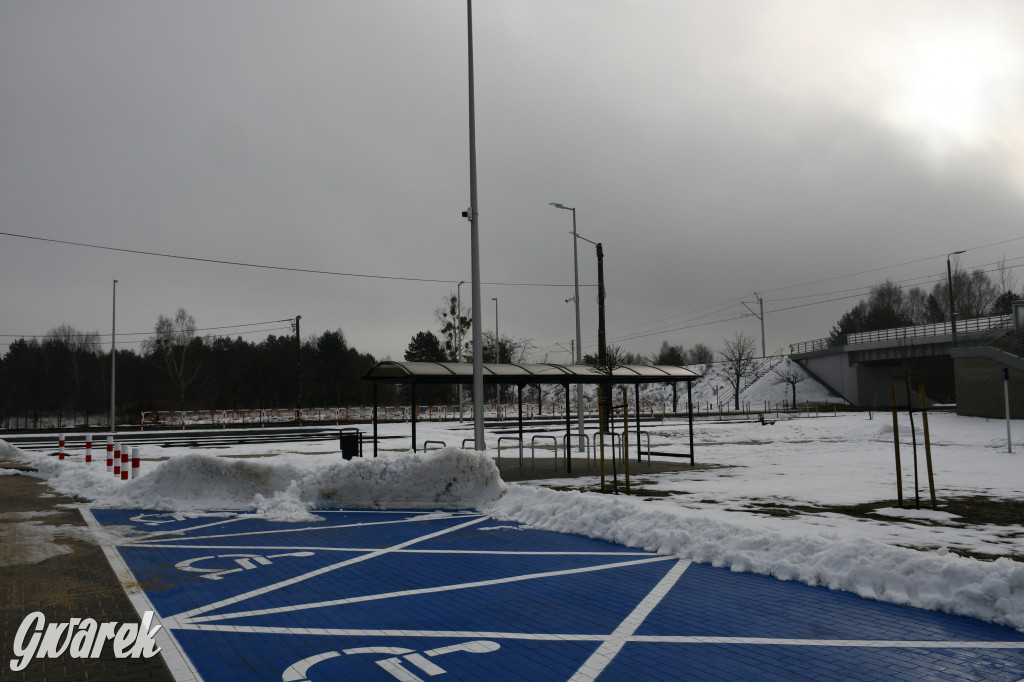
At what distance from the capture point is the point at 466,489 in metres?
12.3

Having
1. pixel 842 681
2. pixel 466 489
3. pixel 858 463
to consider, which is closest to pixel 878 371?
pixel 858 463

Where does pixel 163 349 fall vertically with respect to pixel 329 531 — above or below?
above

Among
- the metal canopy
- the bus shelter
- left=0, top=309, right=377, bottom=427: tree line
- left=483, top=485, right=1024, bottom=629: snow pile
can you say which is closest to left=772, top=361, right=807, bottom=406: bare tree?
left=0, top=309, right=377, bottom=427: tree line

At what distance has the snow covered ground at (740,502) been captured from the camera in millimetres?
6411

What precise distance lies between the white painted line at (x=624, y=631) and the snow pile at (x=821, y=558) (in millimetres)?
Answer: 893

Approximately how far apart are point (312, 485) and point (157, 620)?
22.7ft

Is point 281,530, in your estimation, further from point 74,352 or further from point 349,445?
point 74,352

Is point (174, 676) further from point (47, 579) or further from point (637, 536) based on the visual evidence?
point (637, 536)

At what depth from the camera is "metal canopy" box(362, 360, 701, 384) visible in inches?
634

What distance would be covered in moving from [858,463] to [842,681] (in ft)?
54.8

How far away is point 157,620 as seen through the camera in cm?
571

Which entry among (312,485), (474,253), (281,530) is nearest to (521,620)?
(281,530)

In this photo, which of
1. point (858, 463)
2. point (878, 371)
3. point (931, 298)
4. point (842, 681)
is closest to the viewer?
point (842, 681)

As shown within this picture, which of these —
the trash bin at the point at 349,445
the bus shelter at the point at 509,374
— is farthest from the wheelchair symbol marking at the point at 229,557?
the trash bin at the point at 349,445
